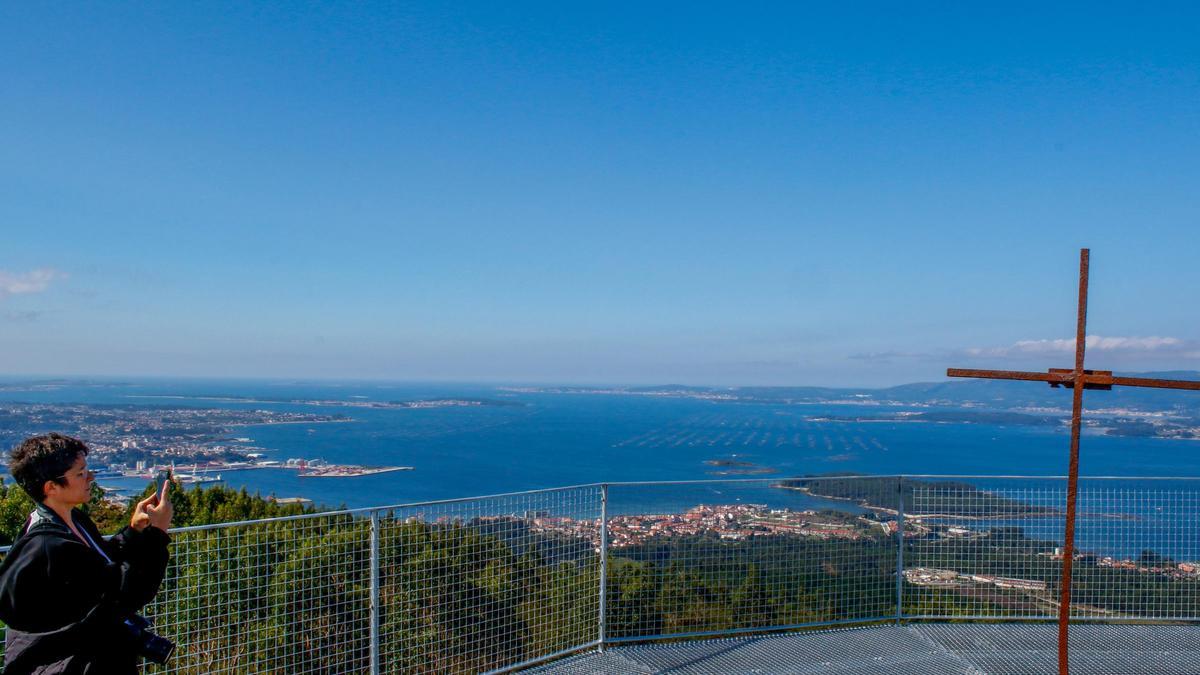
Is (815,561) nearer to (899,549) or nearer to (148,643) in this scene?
(899,549)

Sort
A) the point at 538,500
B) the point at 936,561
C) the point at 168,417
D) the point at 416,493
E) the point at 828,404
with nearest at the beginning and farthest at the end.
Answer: the point at 538,500 < the point at 936,561 < the point at 416,493 < the point at 168,417 < the point at 828,404

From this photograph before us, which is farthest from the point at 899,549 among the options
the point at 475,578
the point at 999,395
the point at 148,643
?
the point at 999,395

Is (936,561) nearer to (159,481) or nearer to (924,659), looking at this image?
(924,659)

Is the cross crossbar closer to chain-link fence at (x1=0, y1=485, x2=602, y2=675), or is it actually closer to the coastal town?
chain-link fence at (x1=0, y1=485, x2=602, y2=675)

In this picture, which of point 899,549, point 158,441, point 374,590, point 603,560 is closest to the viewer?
point 374,590

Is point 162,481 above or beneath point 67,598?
above

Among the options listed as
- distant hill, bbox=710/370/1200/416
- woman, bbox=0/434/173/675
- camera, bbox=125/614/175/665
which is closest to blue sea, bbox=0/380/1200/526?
distant hill, bbox=710/370/1200/416

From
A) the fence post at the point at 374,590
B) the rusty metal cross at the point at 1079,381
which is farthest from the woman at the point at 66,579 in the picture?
the rusty metal cross at the point at 1079,381

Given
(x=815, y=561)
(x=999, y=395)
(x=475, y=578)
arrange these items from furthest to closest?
(x=999, y=395) → (x=815, y=561) → (x=475, y=578)

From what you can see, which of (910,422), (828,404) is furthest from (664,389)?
(910,422)
